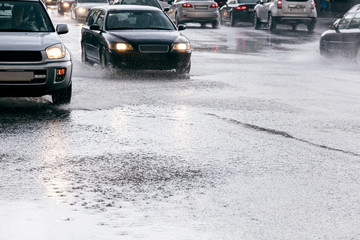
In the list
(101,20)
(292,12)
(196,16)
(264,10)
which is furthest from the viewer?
(196,16)

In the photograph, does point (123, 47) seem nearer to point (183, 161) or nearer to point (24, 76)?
point (24, 76)

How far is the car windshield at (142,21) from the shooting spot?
17109mm

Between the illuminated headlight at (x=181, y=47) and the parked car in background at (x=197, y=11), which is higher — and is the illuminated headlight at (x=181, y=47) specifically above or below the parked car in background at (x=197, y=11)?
above

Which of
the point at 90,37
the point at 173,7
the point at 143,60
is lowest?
the point at 173,7

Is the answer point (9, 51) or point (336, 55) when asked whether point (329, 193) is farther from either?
point (336, 55)

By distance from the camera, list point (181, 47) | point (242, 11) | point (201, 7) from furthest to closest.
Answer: point (242, 11) < point (201, 7) < point (181, 47)

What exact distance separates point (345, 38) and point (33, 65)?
10.6 meters

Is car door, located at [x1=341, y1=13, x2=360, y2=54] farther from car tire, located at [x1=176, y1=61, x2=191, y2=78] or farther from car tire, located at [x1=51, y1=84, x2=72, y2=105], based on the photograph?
car tire, located at [x1=51, y1=84, x2=72, y2=105]

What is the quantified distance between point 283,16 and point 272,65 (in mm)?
15266

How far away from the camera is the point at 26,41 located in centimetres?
1148

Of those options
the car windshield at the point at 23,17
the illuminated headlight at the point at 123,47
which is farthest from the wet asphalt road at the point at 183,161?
the car windshield at the point at 23,17

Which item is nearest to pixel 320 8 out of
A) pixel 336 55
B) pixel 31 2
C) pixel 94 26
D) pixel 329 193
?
pixel 336 55

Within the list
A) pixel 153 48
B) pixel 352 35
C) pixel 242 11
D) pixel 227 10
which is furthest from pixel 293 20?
Answer: pixel 153 48

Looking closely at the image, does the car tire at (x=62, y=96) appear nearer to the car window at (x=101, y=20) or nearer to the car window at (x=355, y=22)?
the car window at (x=101, y=20)
